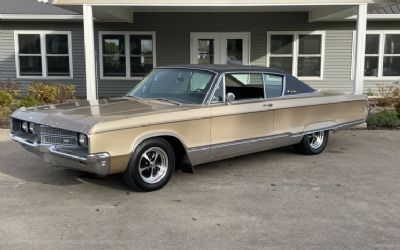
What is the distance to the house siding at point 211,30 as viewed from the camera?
14.9m

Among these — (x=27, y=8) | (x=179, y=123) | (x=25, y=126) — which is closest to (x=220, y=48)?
(x=27, y=8)

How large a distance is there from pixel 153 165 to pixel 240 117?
147 centimetres

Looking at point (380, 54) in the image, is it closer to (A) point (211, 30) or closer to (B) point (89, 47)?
(A) point (211, 30)

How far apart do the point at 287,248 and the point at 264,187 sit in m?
1.79

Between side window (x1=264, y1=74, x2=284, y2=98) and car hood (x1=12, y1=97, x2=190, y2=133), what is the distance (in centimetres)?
161

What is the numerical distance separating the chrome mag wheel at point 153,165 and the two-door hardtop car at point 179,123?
0.01 metres

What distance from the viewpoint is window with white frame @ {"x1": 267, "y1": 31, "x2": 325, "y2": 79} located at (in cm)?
1505

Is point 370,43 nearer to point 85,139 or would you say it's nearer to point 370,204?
point 370,204

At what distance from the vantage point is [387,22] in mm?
14852

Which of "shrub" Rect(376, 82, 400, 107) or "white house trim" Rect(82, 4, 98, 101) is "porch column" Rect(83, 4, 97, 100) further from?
"shrub" Rect(376, 82, 400, 107)

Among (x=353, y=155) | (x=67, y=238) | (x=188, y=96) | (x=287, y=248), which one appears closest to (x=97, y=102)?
(x=188, y=96)

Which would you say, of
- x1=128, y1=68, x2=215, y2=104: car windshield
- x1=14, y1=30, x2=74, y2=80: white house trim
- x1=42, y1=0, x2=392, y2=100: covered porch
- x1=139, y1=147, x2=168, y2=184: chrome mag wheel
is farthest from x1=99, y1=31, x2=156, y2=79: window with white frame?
x1=139, y1=147, x2=168, y2=184: chrome mag wheel

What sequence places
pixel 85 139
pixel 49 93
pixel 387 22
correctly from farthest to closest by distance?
pixel 387 22
pixel 49 93
pixel 85 139

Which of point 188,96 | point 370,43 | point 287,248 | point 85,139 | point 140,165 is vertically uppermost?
point 370,43
